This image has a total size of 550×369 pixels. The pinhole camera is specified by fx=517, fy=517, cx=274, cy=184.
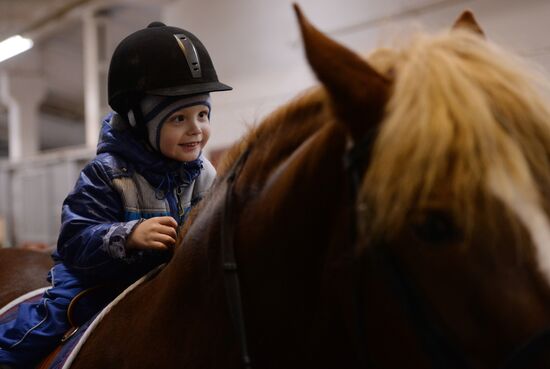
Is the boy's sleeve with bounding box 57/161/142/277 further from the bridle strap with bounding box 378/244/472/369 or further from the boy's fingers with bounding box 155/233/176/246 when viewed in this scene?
the bridle strap with bounding box 378/244/472/369

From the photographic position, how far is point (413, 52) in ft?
2.43

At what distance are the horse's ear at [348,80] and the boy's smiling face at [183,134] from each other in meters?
0.60

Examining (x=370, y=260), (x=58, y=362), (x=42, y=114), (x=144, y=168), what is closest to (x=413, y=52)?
(x=370, y=260)

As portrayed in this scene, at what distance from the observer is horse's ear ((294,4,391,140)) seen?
68 cm

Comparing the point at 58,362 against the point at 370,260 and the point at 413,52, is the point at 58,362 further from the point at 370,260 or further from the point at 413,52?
the point at 413,52

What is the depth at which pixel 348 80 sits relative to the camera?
27.1 inches

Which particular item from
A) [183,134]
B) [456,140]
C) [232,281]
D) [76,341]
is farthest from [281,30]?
[456,140]

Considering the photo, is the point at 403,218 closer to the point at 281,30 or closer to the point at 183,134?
the point at 183,134

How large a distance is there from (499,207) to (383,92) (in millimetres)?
216

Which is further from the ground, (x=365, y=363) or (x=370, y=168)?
(x=370, y=168)

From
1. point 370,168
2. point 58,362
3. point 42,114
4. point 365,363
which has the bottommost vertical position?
point 58,362

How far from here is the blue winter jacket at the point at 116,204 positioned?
1.13 metres

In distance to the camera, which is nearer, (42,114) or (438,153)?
(438,153)

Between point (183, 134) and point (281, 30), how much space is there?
380 centimetres
